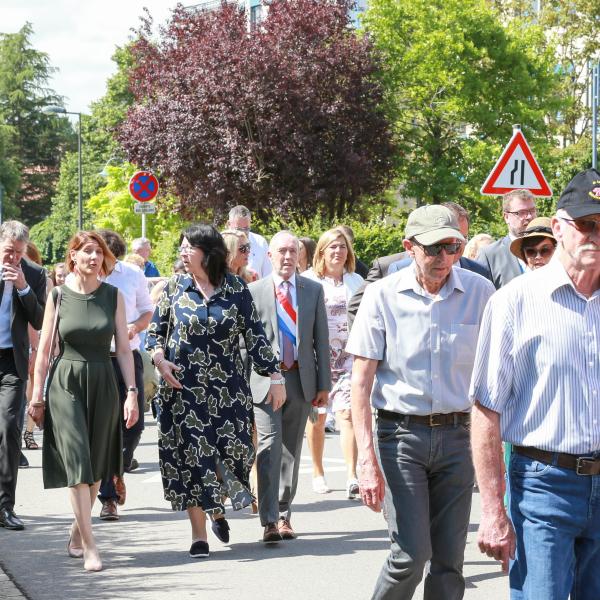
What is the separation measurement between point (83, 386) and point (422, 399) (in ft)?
10.4

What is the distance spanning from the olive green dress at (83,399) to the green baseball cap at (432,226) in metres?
3.06

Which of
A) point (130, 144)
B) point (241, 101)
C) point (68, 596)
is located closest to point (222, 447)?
point (68, 596)

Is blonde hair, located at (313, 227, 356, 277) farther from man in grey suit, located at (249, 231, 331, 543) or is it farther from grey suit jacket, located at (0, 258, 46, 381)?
grey suit jacket, located at (0, 258, 46, 381)

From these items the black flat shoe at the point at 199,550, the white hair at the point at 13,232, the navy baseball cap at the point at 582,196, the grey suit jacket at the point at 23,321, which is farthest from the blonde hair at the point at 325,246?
the navy baseball cap at the point at 582,196

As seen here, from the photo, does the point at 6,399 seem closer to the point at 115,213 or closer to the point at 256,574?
the point at 256,574

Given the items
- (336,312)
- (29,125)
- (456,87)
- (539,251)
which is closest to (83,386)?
(539,251)

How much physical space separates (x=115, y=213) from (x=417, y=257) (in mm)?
48449

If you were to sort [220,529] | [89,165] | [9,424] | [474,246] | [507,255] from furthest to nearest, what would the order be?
[89,165]
[474,246]
[9,424]
[507,255]
[220,529]

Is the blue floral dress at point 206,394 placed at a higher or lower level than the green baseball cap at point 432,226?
lower

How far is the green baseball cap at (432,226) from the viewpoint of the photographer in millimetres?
5391

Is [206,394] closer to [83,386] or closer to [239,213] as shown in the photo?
[83,386]

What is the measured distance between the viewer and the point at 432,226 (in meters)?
5.44

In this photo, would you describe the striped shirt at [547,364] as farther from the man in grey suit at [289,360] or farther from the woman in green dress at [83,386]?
the man in grey suit at [289,360]

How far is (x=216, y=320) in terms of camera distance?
8.02 m
